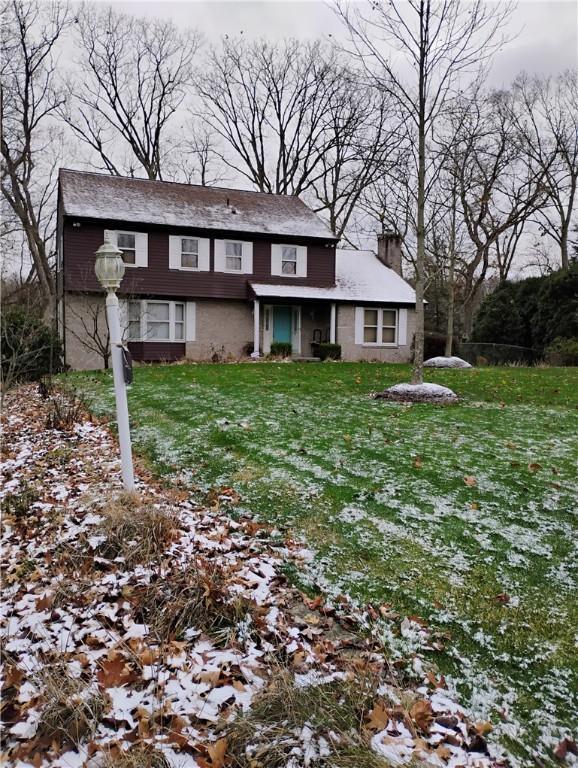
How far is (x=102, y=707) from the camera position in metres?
2.37

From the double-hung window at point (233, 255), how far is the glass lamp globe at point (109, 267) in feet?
48.4

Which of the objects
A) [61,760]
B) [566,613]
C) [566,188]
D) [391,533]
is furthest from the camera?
[566,188]

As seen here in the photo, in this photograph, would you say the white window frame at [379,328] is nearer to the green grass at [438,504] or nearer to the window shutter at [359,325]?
the window shutter at [359,325]

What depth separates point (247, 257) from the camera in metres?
19.0

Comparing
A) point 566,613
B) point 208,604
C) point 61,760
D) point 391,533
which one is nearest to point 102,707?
point 61,760

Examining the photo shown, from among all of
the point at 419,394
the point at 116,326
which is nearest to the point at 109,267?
the point at 116,326

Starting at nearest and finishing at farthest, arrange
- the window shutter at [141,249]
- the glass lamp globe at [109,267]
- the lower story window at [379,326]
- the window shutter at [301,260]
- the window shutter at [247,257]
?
the glass lamp globe at [109,267] → the window shutter at [141,249] → the window shutter at [247,257] → the window shutter at [301,260] → the lower story window at [379,326]

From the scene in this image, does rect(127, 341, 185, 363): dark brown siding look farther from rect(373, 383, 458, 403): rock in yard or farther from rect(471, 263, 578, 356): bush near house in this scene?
rect(471, 263, 578, 356): bush near house

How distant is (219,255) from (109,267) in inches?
584

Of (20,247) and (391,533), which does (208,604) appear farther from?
(20,247)

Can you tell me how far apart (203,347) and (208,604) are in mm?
16088

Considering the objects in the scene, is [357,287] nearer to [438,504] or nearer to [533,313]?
[533,313]

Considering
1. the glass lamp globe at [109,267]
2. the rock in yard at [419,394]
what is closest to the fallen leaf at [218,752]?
the glass lamp globe at [109,267]

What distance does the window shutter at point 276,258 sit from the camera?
19.3 meters
